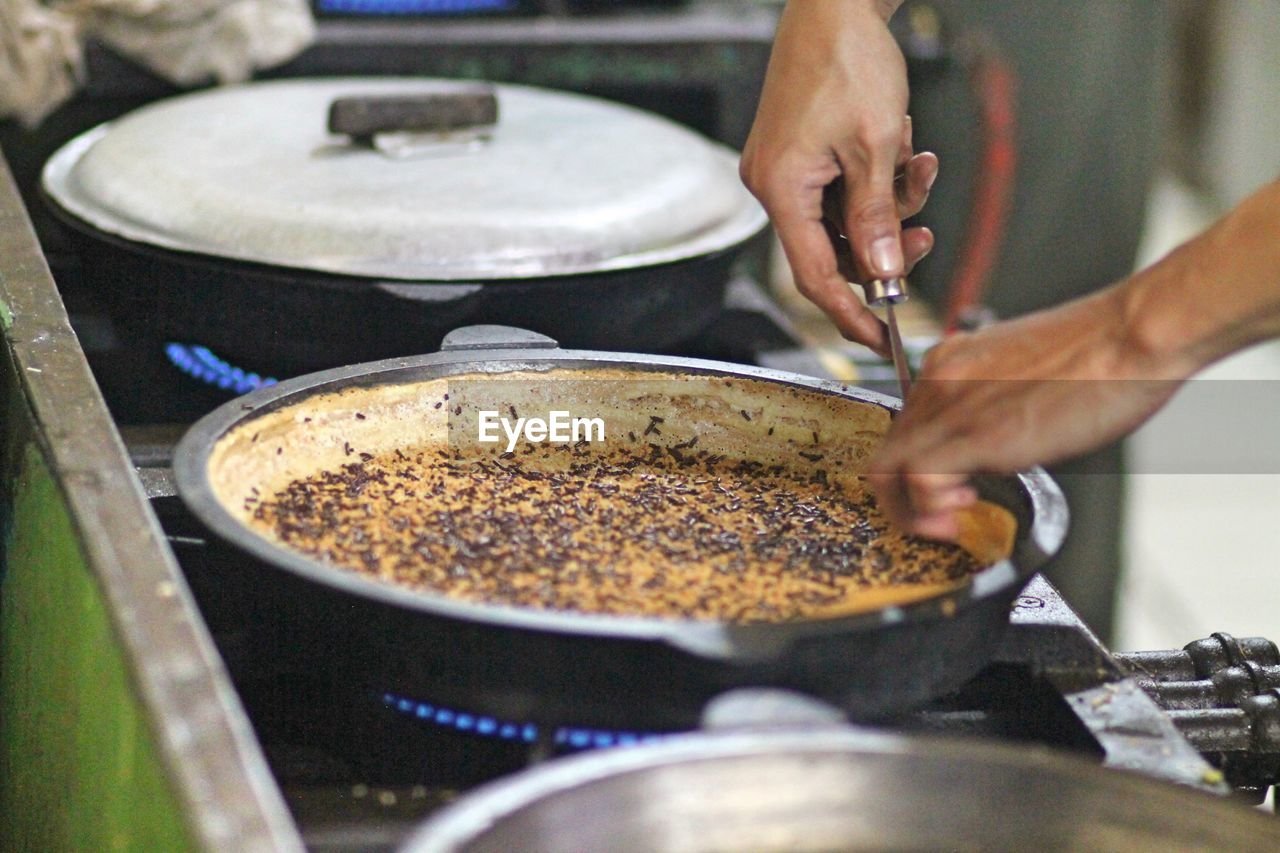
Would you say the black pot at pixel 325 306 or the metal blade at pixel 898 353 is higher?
the metal blade at pixel 898 353

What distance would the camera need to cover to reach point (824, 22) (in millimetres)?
1580

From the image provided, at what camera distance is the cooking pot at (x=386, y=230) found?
175 centimetres

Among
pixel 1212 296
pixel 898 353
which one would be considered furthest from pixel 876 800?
pixel 898 353

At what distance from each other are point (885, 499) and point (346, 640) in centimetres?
45

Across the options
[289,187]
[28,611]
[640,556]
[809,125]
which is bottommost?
[28,611]

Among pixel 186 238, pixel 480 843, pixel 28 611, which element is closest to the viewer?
pixel 480 843

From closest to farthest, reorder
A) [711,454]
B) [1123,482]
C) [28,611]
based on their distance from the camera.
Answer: [28,611], [711,454], [1123,482]

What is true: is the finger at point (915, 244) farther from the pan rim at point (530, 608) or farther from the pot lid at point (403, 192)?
the pot lid at point (403, 192)

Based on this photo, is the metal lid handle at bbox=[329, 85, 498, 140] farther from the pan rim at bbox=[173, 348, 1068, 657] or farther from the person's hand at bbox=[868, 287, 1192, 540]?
the person's hand at bbox=[868, 287, 1192, 540]

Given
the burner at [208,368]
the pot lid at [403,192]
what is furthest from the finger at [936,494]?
the burner at [208,368]

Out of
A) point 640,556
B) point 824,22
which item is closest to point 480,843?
point 640,556

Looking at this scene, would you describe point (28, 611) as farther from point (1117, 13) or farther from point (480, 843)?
point (1117, 13)

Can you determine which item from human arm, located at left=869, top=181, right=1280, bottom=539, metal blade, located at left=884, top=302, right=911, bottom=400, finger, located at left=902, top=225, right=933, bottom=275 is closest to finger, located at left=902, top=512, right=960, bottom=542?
human arm, located at left=869, top=181, right=1280, bottom=539

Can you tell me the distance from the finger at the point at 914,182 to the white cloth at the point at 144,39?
156 cm
